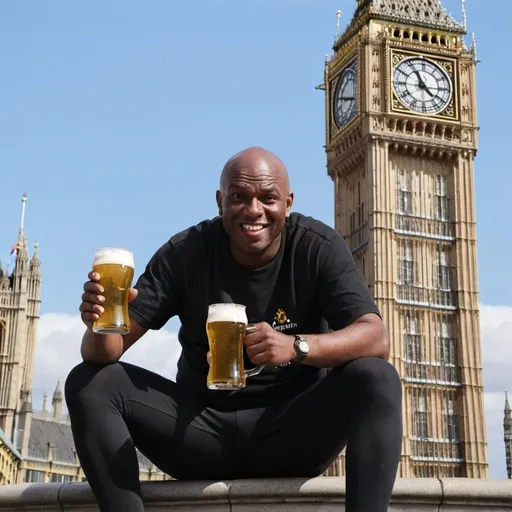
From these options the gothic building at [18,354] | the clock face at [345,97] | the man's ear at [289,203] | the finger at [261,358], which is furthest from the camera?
the gothic building at [18,354]

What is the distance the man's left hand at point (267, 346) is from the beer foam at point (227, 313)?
12cm

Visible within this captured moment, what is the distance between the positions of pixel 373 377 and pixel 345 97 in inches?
1610

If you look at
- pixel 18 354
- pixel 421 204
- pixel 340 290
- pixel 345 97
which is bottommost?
pixel 340 290

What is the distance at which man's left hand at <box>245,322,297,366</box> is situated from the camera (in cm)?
288

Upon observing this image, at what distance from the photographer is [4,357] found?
54.0 meters

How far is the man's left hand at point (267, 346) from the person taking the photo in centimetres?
288

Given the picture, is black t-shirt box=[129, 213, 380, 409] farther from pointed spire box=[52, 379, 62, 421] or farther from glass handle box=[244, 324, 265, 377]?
pointed spire box=[52, 379, 62, 421]

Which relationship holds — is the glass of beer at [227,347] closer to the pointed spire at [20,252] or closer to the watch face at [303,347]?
the watch face at [303,347]

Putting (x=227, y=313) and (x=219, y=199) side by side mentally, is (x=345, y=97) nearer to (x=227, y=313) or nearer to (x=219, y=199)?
(x=219, y=199)

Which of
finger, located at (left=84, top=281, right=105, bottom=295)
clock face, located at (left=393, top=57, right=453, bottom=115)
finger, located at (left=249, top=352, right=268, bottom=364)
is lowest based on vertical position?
finger, located at (left=249, top=352, right=268, bottom=364)

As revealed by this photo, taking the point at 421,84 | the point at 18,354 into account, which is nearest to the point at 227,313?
the point at 421,84

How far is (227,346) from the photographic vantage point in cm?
298

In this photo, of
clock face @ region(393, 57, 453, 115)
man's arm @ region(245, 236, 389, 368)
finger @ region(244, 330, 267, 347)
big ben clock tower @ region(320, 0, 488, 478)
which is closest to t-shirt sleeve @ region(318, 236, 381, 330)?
man's arm @ region(245, 236, 389, 368)

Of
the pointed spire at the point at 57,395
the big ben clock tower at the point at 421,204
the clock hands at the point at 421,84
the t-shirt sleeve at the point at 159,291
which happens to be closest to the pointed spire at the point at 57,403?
the pointed spire at the point at 57,395
